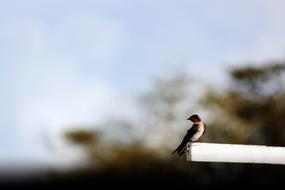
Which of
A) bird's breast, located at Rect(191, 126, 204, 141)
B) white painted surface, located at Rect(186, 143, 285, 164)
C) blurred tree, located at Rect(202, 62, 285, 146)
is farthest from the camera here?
blurred tree, located at Rect(202, 62, 285, 146)

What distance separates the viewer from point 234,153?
3.30m

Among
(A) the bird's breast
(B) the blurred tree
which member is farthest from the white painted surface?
(B) the blurred tree

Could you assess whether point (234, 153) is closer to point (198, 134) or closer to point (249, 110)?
point (198, 134)

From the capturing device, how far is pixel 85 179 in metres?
13.6

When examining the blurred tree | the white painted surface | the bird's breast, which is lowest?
the white painted surface

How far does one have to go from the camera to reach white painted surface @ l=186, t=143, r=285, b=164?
327 centimetres

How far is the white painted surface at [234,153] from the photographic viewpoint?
3.27 metres

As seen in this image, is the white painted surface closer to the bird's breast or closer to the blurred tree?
the bird's breast

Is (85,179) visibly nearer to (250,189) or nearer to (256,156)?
(250,189)

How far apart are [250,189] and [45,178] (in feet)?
23.7

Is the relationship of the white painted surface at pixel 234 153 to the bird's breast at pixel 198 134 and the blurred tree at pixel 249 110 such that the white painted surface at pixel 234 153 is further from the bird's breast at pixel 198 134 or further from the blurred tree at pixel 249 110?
the blurred tree at pixel 249 110

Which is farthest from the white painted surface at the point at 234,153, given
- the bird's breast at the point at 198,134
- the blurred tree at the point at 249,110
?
the blurred tree at the point at 249,110

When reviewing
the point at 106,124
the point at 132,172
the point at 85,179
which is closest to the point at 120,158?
the point at 132,172

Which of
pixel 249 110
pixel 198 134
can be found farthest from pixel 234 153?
pixel 249 110
